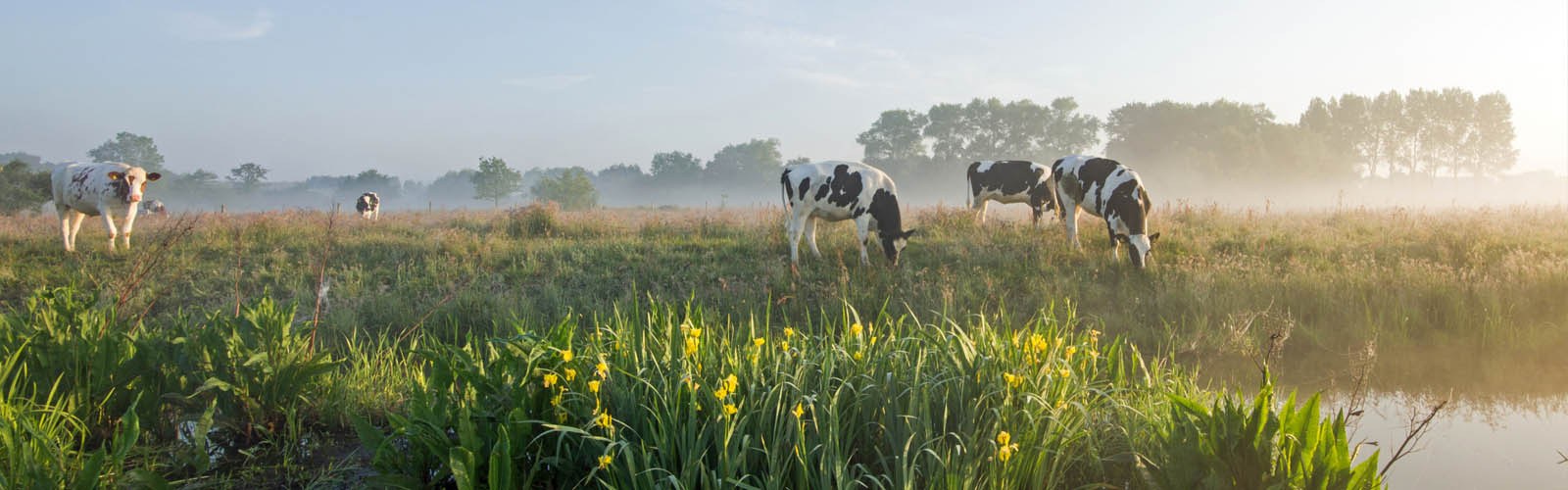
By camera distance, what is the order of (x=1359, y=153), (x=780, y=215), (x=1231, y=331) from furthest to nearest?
(x=1359, y=153)
(x=780, y=215)
(x=1231, y=331)

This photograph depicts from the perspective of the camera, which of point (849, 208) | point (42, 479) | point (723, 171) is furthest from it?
point (723, 171)

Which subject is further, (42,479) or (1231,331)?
(1231,331)

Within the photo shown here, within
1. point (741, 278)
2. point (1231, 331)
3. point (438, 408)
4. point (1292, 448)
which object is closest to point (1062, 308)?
point (1231, 331)

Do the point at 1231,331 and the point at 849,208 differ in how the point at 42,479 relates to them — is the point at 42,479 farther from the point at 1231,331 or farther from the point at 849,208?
the point at 849,208

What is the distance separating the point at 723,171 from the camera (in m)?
95.7

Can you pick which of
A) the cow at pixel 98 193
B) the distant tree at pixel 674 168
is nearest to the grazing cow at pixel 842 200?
the cow at pixel 98 193

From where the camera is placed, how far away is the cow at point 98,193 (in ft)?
36.0

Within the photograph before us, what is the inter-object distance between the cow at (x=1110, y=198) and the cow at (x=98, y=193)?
14231mm

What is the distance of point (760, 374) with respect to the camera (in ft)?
10.2

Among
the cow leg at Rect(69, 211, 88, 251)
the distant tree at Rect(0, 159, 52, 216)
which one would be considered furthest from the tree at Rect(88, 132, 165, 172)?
the cow leg at Rect(69, 211, 88, 251)

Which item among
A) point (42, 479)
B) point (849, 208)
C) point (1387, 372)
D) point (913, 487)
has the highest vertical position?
point (849, 208)

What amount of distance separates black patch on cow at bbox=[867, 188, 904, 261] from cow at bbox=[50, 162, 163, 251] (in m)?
10.9

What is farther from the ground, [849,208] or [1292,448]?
[849,208]

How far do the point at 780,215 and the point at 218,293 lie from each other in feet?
29.5
